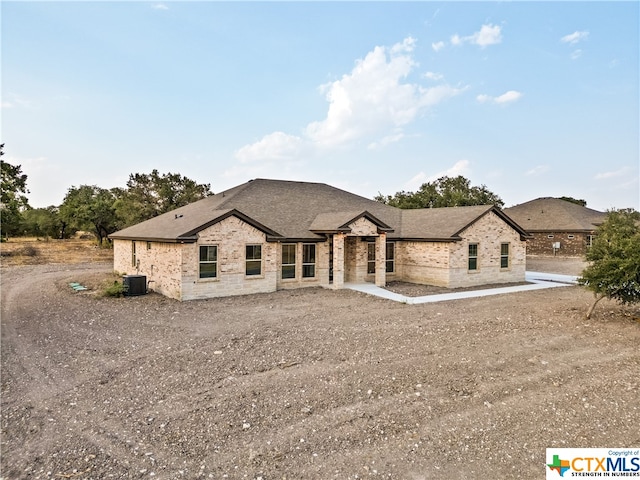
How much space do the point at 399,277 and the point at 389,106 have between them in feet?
32.7

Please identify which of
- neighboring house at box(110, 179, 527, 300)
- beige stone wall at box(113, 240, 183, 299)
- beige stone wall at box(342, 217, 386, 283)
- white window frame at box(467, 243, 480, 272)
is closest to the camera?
beige stone wall at box(113, 240, 183, 299)

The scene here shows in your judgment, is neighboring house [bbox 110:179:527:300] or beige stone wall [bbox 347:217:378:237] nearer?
neighboring house [bbox 110:179:527:300]

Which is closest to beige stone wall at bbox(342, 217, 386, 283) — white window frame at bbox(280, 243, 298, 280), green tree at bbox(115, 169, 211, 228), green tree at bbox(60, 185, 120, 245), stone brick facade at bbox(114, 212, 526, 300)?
stone brick facade at bbox(114, 212, 526, 300)

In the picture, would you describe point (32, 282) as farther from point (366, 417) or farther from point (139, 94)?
point (366, 417)

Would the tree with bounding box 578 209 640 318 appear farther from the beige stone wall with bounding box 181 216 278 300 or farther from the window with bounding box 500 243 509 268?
the beige stone wall with bounding box 181 216 278 300

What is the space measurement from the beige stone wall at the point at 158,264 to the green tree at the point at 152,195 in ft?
44.6

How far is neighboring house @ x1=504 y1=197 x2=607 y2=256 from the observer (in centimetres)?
3412

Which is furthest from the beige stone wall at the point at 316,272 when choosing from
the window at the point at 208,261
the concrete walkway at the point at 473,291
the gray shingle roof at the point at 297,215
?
the window at the point at 208,261

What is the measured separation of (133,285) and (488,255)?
17060 mm

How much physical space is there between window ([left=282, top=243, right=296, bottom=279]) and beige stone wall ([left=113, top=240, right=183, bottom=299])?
486cm

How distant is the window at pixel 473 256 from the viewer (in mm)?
18125

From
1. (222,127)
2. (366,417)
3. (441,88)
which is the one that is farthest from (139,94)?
(366,417)

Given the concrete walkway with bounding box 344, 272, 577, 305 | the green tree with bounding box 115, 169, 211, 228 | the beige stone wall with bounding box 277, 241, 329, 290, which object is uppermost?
the green tree with bounding box 115, 169, 211, 228

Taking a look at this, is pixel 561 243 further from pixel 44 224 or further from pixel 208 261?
pixel 44 224
